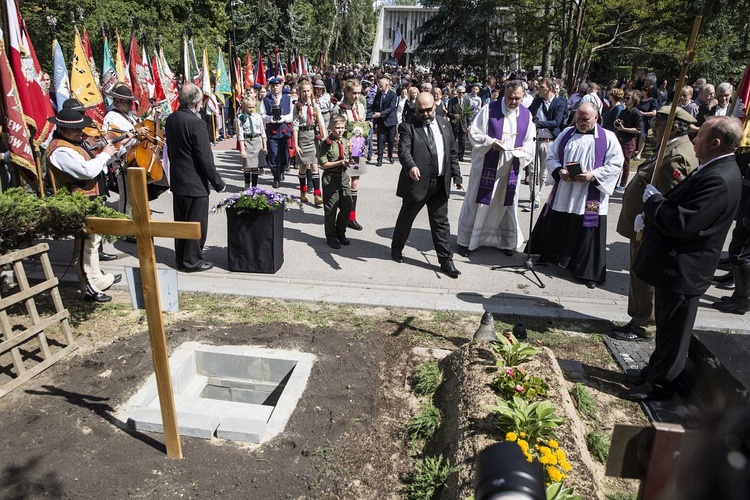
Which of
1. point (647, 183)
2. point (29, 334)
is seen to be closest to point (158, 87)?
point (29, 334)

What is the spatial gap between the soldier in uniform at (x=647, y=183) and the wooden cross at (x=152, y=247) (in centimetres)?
391

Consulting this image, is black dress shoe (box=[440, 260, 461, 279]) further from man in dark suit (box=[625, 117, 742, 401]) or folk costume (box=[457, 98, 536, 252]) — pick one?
man in dark suit (box=[625, 117, 742, 401])

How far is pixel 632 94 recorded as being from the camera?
10945mm

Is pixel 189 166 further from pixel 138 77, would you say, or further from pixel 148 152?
pixel 138 77

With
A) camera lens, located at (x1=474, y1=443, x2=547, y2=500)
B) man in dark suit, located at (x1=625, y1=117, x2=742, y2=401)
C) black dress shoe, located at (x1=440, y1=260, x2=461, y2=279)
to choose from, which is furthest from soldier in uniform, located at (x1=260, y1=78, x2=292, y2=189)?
camera lens, located at (x1=474, y1=443, x2=547, y2=500)

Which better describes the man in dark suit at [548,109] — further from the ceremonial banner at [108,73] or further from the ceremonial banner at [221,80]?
the ceremonial banner at [221,80]

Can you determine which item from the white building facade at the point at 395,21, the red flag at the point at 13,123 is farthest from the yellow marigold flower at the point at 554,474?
the white building facade at the point at 395,21

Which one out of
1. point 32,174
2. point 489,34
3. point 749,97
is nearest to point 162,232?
point 32,174

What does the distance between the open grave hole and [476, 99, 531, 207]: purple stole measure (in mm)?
3680

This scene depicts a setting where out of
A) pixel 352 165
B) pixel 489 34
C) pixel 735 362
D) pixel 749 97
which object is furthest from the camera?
pixel 489 34

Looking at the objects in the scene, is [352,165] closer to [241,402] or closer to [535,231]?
[535,231]

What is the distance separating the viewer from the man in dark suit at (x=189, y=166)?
6191 millimetres

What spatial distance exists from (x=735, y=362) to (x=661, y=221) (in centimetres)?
142

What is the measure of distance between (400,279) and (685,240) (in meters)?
3.32
